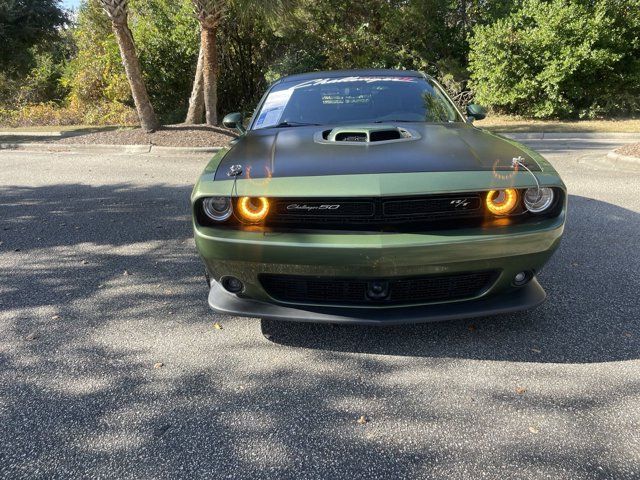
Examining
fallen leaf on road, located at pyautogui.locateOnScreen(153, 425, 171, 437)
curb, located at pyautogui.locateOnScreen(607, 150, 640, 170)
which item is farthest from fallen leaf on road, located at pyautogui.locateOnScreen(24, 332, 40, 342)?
curb, located at pyautogui.locateOnScreen(607, 150, 640, 170)

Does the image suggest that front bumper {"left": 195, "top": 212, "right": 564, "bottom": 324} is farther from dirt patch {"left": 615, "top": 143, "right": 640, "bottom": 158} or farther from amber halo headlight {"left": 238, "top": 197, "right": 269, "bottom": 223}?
dirt patch {"left": 615, "top": 143, "right": 640, "bottom": 158}

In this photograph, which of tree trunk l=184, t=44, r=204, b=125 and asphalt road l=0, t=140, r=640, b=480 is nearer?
asphalt road l=0, t=140, r=640, b=480

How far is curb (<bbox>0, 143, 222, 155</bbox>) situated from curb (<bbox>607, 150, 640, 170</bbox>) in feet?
23.9

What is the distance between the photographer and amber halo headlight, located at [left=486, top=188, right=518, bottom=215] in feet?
7.69

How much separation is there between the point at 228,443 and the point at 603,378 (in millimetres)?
1839

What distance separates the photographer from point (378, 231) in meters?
2.30

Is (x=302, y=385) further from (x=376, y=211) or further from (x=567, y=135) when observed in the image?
(x=567, y=135)

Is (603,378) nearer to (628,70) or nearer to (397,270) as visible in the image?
(397,270)

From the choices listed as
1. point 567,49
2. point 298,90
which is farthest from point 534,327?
point 567,49

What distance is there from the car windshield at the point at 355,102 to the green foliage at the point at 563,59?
36.7 feet

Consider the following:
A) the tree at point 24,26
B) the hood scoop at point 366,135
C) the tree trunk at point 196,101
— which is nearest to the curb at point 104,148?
the tree trunk at point 196,101

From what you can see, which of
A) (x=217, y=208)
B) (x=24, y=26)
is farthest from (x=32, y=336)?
(x=24, y=26)

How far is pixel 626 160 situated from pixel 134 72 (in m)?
10.0

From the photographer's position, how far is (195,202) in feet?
7.85
